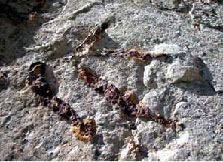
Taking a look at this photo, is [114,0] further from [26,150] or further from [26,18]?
[26,150]

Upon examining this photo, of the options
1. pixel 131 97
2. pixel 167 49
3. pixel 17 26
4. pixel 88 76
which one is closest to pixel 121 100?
pixel 131 97

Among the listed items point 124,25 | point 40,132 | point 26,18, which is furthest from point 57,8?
point 40,132

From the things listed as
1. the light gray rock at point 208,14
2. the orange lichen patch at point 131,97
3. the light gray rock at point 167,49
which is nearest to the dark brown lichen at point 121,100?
the orange lichen patch at point 131,97

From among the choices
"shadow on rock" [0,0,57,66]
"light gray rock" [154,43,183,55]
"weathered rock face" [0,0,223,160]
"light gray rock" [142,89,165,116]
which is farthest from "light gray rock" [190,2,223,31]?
"shadow on rock" [0,0,57,66]

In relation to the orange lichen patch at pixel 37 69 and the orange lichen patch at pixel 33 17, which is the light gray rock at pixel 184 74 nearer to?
the orange lichen patch at pixel 37 69

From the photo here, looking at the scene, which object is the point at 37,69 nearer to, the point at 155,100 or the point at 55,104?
the point at 55,104

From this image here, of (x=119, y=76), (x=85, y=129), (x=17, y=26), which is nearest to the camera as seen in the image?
(x=85, y=129)
